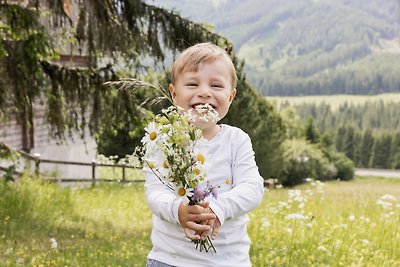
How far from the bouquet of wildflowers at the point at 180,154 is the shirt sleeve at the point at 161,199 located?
0.12m

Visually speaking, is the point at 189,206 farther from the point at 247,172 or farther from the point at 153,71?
the point at 153,71

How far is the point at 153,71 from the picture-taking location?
28.8ft

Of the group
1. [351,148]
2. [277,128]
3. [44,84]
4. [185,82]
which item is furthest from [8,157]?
[351,148]

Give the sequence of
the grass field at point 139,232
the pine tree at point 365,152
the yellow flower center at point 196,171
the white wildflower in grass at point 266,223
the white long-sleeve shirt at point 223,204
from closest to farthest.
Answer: the yellow flower center at point 196,171 → the white long-sleeve shirt at point 223,204 → the grass field at point 139,232 → the white wildflower in grass at point 266,223 → the pine tree at point 365,152

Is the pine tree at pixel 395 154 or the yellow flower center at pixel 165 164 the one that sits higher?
the yellow flower center at pixel 165 164

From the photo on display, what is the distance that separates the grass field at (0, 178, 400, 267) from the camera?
5418 mm

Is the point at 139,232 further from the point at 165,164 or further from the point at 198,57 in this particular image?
the point at 165,164

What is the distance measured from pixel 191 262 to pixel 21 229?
220 inches

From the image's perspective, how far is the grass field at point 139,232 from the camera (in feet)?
17.8

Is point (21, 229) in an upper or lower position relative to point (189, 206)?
lower

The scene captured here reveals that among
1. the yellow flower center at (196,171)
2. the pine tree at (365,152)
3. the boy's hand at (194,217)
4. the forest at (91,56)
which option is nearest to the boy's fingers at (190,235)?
the boy's hand at (194,217)

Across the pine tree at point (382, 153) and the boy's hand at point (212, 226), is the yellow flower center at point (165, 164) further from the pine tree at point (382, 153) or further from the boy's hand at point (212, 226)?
the pine tree at point (382, 153)

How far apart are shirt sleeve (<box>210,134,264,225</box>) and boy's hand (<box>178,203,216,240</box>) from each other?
57 mm

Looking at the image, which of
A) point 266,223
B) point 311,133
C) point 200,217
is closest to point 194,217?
point 200,217
